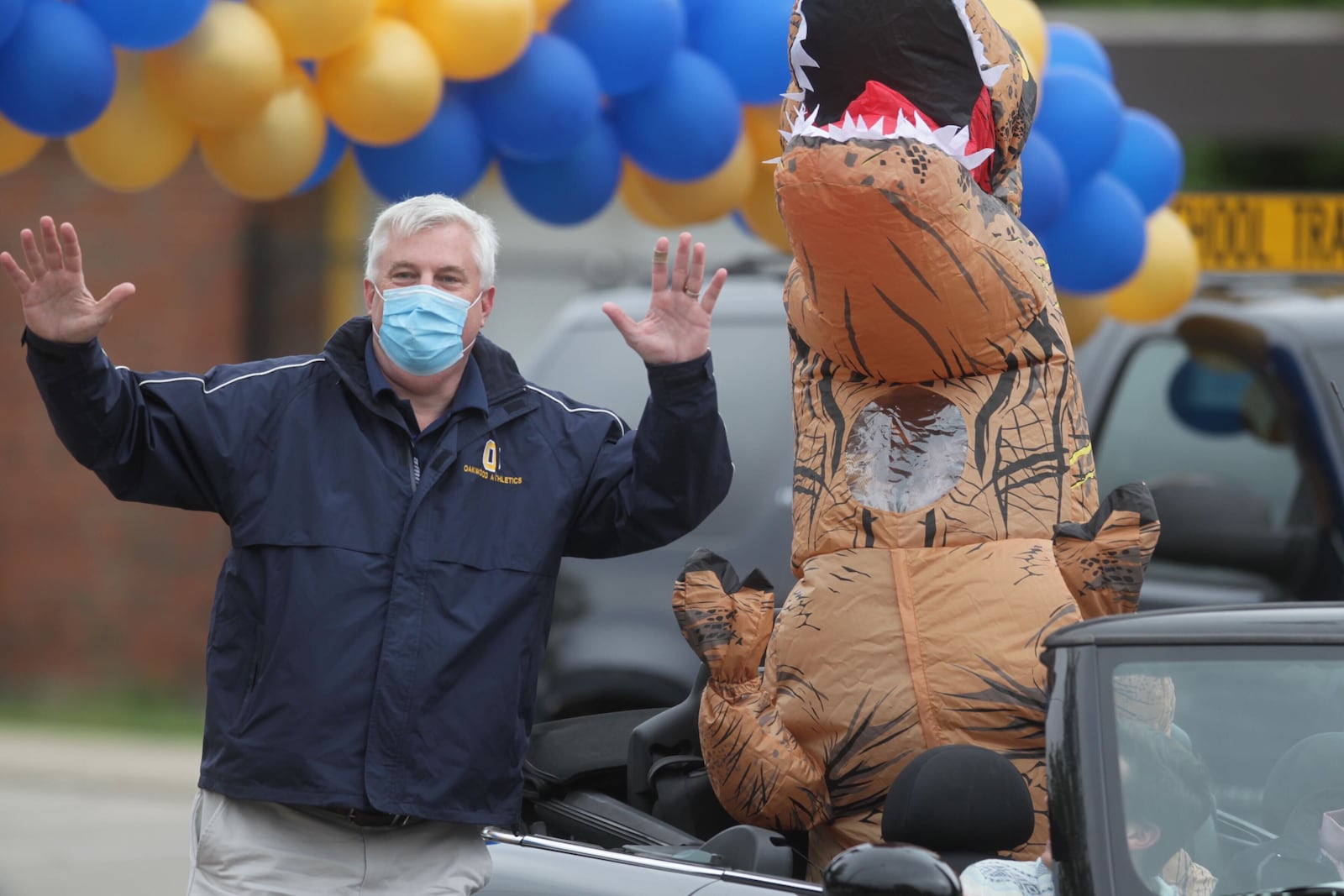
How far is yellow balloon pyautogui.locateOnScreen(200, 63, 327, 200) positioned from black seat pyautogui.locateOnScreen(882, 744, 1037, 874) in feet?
9.33

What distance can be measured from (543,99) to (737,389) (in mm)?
1200

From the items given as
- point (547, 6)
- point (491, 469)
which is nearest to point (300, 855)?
point (491, 469)

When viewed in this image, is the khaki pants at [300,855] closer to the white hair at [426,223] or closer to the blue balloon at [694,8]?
the white hair at [426,223]

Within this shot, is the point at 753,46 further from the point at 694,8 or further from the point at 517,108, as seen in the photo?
the point at 517,108

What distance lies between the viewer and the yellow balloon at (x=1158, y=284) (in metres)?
5.87

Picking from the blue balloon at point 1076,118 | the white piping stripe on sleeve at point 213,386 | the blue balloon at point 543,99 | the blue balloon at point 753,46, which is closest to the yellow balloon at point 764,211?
the blue balloon at point 753,46

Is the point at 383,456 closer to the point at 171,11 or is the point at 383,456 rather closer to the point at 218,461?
the point at 218,461

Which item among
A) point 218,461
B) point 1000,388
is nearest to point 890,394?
point 1000,388

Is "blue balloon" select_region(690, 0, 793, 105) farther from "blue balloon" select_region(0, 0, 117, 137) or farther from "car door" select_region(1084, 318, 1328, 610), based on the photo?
"blue balloon" select_region(0, 0, 117, 137)

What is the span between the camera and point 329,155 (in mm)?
5270

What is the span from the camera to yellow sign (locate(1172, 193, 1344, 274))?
22.9 ft

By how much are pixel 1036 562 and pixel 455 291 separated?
1.09 metres

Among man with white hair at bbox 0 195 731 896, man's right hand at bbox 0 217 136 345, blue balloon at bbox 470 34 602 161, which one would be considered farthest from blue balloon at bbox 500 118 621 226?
man's right hand at bbox 0 217 136 345

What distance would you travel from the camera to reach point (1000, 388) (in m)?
3.23
